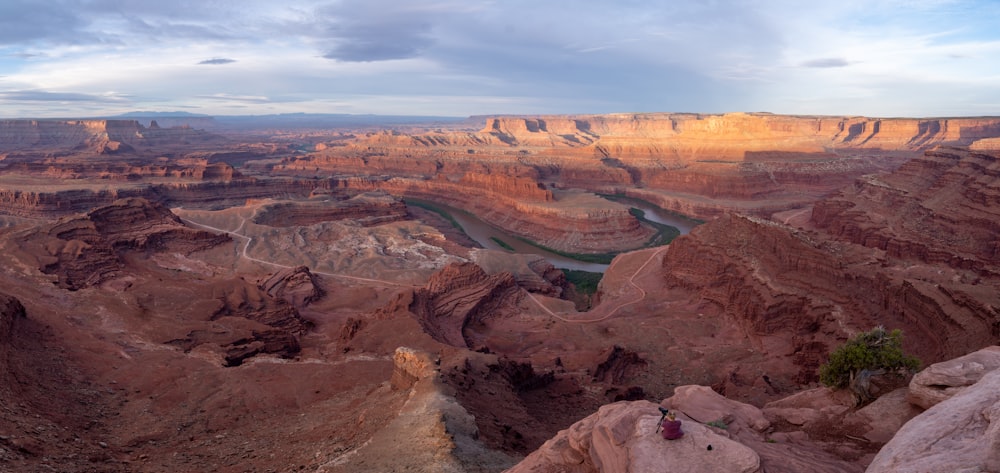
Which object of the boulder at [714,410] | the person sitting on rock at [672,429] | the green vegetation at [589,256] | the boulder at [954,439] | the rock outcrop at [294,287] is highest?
the boulder at [954,439]

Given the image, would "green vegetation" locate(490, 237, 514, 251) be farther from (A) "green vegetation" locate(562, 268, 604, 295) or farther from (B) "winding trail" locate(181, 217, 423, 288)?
(B) "winding trail" locate(181, 217, 423, 288)

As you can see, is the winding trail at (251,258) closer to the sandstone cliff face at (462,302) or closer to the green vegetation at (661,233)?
the sandstone cliff face at (462,302)

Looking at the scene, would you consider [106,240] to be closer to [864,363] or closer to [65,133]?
[864,363]

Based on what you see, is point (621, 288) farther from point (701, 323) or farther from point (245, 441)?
point (245, 441)

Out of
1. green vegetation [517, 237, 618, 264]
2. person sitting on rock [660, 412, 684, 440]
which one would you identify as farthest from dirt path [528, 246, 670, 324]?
person sitting on rock [660, 412, 684, 440]

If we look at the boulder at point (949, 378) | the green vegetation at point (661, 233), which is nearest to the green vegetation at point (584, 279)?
the green vegetation at point (661, 233)
